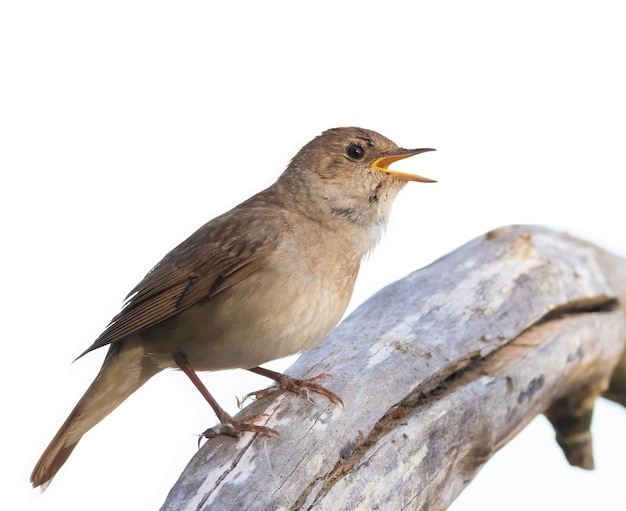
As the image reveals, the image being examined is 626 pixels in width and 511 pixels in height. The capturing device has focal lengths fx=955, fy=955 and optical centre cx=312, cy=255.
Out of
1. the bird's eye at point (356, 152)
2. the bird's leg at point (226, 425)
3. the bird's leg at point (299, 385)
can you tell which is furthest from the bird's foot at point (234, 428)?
the bird's eye at point (356, 152)

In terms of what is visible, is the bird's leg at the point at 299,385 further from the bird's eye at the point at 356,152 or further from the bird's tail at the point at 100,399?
the bird's eye at the point at 356,152

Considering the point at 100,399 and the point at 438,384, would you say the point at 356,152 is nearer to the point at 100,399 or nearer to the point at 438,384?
the point at 438,384

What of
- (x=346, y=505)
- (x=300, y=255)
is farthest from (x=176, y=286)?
(x=346, y=505)

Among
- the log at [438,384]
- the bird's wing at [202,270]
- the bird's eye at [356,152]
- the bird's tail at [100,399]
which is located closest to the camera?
the log at [438,384]

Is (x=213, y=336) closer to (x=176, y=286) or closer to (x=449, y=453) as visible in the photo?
(x=176, y=286)

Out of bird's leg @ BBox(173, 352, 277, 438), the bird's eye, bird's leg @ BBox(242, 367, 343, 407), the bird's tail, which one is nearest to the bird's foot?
bird's leg @ BBox(173, 352, 277, 438)

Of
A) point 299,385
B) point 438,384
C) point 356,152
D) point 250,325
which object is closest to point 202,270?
point 250,325
